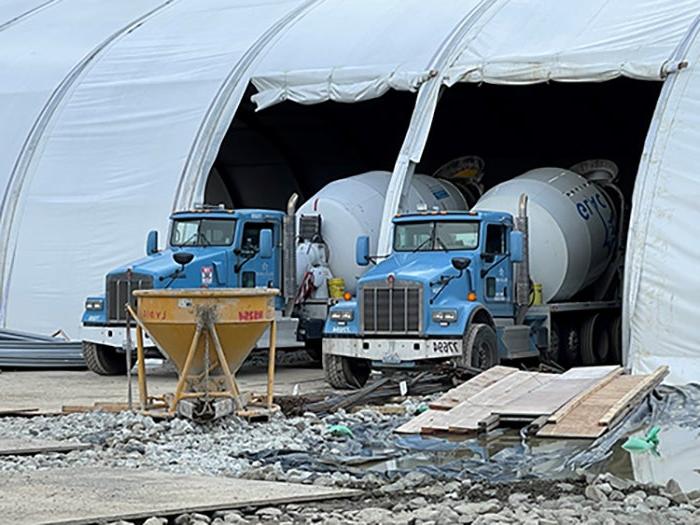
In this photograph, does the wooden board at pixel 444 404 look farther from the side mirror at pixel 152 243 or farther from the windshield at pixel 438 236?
the side mirror at pixel 152 243

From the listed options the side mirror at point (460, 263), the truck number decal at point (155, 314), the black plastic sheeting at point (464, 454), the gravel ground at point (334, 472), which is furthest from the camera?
the side mirror at point (460, 263)

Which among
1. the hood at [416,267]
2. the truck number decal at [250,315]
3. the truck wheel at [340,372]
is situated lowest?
the truck wheel at [340,372]

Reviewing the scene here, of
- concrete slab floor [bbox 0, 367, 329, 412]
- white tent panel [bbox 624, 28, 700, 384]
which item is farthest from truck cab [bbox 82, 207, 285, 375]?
white tent panel [bbox 624, 28, 700, 384]

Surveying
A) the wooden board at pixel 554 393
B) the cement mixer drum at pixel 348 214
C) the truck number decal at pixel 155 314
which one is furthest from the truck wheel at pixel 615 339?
the truck number decal at pixel 155 314

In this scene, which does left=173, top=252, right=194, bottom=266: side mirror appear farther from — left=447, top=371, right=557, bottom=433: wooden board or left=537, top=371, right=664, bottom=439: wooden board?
left=537, top=371, right=664, bottom=439: wooden board

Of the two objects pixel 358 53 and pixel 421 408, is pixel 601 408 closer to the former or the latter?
pixel 421 408

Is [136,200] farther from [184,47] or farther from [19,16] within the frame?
[19,16]

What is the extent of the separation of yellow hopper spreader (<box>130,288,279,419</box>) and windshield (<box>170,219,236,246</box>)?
905 centimetres

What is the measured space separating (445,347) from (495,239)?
110 inches

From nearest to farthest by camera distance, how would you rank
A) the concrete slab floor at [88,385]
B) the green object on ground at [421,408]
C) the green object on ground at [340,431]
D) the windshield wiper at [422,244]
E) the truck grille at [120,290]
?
the green object on ground at [340,431]
the green object on ground at [421,408]
the concrete slab floor at [88,385]
the windshield wiper at [422,244]
the truck grille at [120,290]

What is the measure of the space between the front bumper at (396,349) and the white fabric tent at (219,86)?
2.82 metres

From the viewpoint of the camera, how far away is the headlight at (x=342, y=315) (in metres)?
22.6

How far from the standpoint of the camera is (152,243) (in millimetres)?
26875

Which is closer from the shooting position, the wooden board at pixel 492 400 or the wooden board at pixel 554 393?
the wooden board at pixel 492 400
